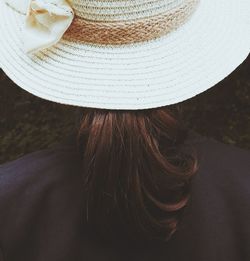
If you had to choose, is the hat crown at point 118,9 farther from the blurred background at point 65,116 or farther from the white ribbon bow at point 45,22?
the blurred background at point 65,116

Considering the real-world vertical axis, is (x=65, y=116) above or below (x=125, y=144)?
above

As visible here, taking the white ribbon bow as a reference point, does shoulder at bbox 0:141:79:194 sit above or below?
below

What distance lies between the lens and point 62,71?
119 centimetres

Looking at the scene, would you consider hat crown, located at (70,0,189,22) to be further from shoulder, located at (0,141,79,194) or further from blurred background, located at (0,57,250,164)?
blurred background, located at (0,57,250,164)

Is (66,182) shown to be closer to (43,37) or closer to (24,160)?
(24,160)

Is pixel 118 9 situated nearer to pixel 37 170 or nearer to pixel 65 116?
pixel 37 170

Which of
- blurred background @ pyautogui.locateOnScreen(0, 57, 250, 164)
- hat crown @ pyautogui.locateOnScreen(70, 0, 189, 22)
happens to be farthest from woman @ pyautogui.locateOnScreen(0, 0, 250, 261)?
blurred background @ pyautogui.locateOnScreen(0, 57, 250, 164)

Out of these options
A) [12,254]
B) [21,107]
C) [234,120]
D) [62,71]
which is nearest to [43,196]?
[12,254]

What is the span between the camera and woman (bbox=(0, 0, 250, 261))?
1.13 m

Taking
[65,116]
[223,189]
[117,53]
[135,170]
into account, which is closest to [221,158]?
[223,189]

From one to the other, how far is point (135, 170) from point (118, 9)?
316mm

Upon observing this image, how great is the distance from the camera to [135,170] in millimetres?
1159

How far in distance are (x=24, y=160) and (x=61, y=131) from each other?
0.56 meters

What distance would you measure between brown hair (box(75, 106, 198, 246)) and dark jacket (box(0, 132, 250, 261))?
0.13ft
